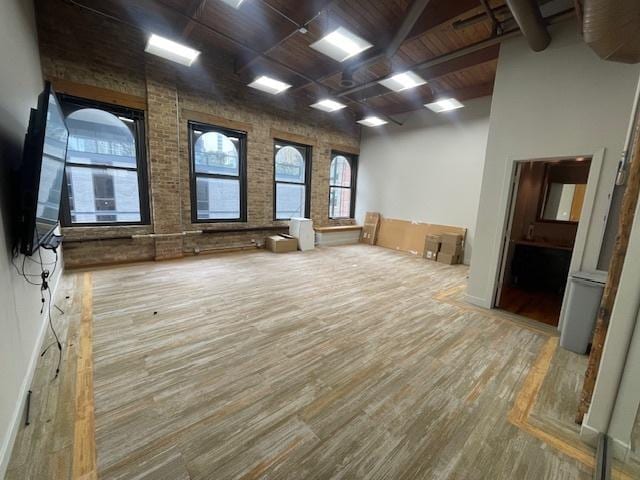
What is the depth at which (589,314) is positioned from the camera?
8.23 ft

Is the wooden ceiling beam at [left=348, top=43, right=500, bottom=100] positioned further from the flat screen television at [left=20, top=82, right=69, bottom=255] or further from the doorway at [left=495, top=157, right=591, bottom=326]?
the flat screen television at [left=20, top=82, right=69, bottom=255]

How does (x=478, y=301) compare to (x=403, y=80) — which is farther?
(x=403, y=80)

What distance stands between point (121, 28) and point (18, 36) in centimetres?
253

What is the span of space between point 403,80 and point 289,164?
3431mm

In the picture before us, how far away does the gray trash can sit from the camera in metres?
2.48

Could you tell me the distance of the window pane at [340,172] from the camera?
8.09 meters

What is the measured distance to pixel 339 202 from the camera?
8.49 metres

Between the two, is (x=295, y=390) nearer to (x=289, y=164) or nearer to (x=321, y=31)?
(x=321, y=31)

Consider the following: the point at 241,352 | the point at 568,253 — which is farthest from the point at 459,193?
the point at 241,352

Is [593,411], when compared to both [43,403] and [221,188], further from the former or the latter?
[221,188]

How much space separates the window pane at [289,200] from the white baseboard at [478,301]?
15.8 feet

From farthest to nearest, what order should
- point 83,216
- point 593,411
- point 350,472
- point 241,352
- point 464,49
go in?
point 83,216
point 464,49
point 241,352
point 593,411
point 350,472

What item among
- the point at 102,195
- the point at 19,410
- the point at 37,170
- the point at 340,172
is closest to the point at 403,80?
the point at 340,172

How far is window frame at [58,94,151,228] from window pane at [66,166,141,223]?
0.19 ft
